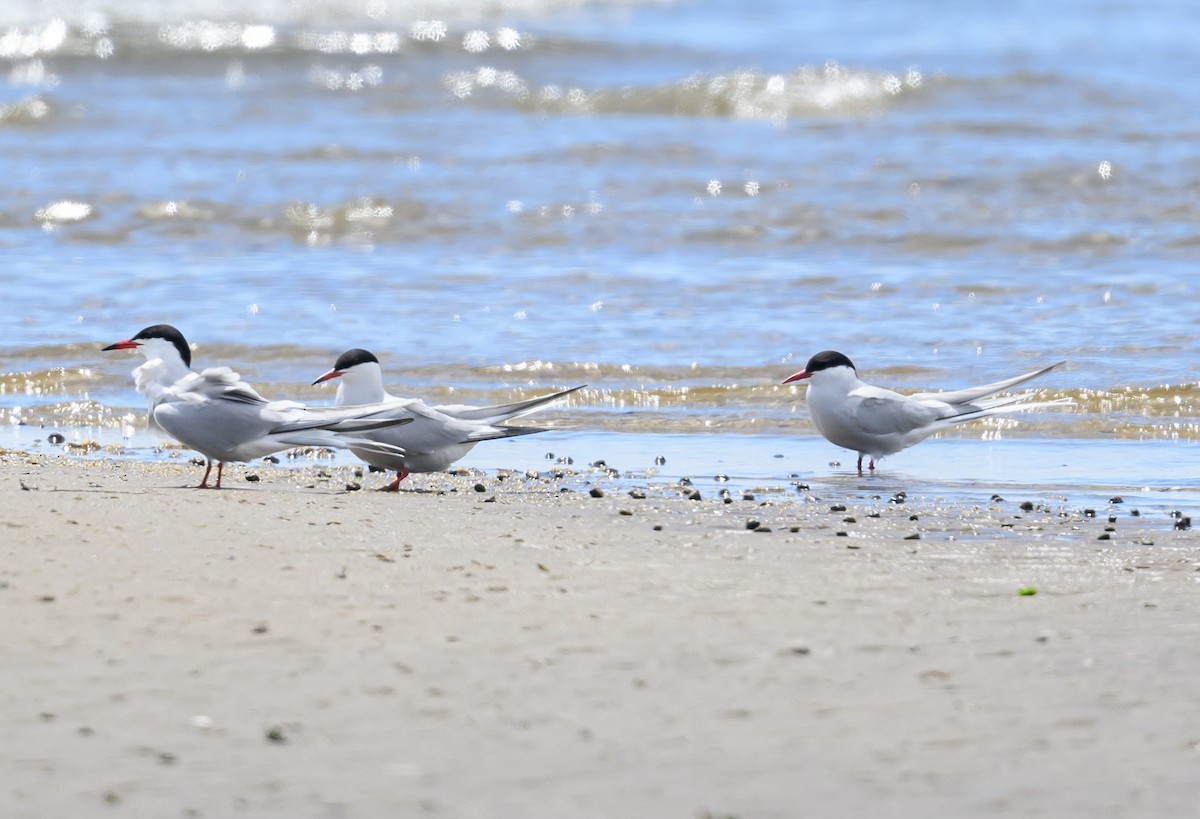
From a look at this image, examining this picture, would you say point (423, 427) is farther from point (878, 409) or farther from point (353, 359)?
point (878, 409)

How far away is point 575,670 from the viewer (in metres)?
3.45

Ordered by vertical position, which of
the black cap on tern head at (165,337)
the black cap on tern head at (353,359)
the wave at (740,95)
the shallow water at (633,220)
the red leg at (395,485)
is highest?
the wave at (740,95)

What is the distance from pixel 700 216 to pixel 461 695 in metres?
10.5

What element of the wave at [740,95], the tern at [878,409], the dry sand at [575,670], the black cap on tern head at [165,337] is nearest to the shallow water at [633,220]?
the wave at [740,95]

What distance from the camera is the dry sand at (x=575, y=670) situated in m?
2.88

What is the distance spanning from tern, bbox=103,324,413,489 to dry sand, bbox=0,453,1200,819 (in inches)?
37.5

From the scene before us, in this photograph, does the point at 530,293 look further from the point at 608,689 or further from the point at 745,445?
the point at 608,689

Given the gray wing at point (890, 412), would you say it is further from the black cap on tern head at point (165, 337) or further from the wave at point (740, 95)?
the wave at point (740, 95)

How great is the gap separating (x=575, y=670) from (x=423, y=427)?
295cm

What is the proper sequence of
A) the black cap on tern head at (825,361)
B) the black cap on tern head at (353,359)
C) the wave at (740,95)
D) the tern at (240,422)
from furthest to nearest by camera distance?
the wave at (740,95) → the black cap on tern head at (825,361) → the black cap on tern head at (353,359) → the tern at (240,422)

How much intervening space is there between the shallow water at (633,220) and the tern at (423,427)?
0.45 m

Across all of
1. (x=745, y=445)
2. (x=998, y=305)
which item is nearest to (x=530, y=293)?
(x=998, y=305)

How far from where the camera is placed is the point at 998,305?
1038cm

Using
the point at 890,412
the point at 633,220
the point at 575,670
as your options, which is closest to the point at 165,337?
the point at 890,412
